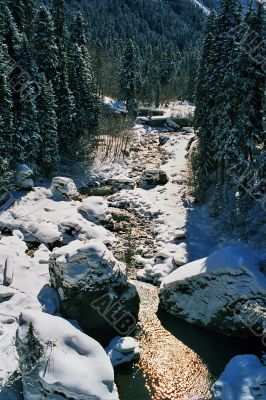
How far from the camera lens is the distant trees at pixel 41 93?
32219mm

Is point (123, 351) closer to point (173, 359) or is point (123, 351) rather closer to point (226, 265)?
point (173, 359)

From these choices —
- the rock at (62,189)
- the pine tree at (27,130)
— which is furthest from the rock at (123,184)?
the pine tree at (27,130)

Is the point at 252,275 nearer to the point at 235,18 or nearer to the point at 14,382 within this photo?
the point at 14,382

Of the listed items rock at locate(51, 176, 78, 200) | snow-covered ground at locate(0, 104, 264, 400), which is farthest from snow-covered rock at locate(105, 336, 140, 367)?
rock at locate(51, 176, 78, 200)

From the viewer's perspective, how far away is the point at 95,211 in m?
30.4

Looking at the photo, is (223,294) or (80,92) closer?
(223,294)

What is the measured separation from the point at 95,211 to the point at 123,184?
30.3 feet

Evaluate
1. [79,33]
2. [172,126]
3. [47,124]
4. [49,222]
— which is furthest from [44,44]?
[172,126]

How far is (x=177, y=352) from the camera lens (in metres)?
17.7

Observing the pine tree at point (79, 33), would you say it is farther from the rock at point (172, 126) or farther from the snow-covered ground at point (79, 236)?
the rock at point (172, 126)

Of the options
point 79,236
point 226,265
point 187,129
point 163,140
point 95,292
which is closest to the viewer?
point 95,292

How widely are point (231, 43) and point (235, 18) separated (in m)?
2.54

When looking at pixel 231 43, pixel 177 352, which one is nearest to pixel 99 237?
pixel 177 352

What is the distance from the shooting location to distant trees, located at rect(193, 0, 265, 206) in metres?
26.2
